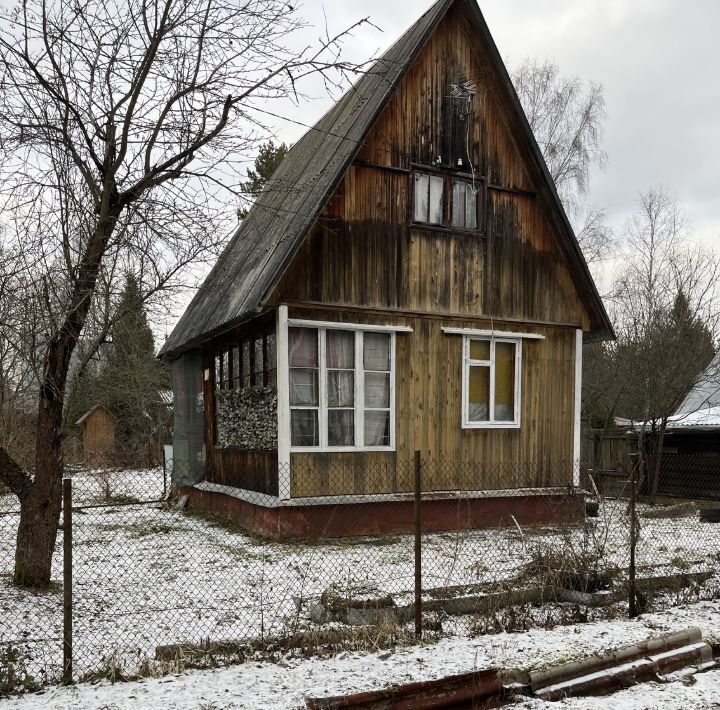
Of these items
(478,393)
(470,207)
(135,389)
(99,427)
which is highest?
(470,207)

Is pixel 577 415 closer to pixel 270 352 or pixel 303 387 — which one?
pixel 303 387

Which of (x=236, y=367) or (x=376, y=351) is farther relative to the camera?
(x=236, y=367)

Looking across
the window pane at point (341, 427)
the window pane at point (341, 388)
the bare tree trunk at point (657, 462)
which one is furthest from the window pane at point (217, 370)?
the bare tree trunk at point (657, 462)

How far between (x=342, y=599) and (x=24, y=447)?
608 inches

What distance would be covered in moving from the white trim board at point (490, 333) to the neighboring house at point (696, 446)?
8801mm

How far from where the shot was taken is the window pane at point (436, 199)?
466 inches

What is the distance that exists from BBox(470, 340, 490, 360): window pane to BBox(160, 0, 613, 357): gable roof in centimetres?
231

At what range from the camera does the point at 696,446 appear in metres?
20.1

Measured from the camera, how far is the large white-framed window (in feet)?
35.3

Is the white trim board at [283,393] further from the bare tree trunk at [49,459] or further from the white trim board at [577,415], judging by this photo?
the white trim board at [577,415]

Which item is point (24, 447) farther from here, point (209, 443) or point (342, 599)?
point (342, 599)

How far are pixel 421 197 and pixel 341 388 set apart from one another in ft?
11.5

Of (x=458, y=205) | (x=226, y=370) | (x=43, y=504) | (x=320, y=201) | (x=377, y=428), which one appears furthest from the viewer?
(x=226, y=370)

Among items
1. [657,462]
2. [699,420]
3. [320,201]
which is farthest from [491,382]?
[699,420]
